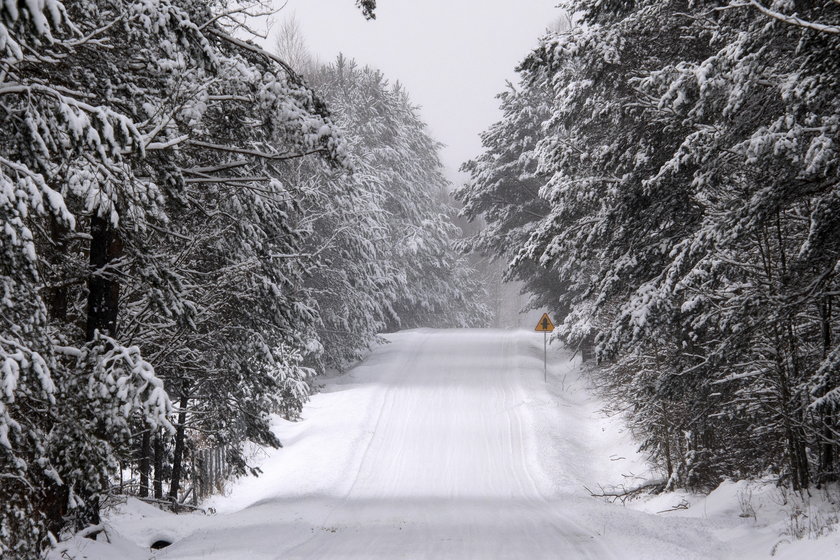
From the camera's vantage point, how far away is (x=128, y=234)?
6.91 m

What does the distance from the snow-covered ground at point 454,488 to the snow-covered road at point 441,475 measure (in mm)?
49

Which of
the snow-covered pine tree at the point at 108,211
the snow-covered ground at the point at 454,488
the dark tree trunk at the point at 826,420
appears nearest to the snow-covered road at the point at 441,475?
the snow-covered ground at the point at 454,488

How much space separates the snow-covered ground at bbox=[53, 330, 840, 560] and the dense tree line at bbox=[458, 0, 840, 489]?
1256 mm

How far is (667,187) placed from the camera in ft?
36.2

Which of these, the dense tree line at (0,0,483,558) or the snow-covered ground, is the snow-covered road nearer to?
the snow-covered ground

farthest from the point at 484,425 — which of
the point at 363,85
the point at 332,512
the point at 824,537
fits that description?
the point at 363,85

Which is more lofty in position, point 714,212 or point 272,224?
point 272,224

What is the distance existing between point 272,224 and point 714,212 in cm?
582

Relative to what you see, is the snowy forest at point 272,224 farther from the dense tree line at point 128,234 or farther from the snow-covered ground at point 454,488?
the snow-covered ground at point 454,488

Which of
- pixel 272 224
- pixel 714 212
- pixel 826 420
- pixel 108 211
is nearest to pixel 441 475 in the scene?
pixel 272 224

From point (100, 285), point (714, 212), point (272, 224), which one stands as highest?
point (272, 224)

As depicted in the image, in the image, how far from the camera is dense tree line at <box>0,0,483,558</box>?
502 cm

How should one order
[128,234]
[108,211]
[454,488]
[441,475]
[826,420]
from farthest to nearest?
[441,475] → [454,488] → [826,420] → [128,234] → [108,211]

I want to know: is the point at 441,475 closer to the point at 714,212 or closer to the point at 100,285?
the point at 714,212
